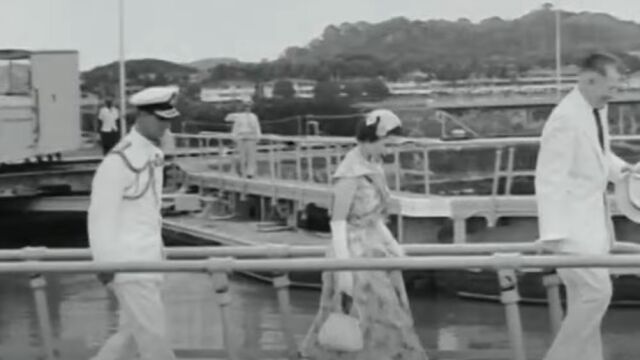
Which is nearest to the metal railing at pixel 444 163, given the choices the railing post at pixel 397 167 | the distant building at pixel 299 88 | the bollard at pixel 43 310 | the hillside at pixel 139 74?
the railing post at pixel 397 167

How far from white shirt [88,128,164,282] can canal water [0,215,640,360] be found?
564mm

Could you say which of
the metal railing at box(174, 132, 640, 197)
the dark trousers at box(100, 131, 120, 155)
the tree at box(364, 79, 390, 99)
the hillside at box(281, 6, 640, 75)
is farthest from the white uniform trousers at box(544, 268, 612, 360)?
the hillside at box(281, 6, 640, 75)

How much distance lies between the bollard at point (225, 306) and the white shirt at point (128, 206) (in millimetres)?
335

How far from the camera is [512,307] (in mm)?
6621

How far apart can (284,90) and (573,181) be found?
5055 centimetres

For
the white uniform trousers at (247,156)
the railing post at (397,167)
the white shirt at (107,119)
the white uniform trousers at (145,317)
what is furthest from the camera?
the white shirt at (107,119)

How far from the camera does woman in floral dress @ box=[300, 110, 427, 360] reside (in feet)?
26.4

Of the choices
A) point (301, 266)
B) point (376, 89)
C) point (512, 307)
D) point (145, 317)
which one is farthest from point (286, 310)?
point (376, 89)

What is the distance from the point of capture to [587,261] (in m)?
6.13

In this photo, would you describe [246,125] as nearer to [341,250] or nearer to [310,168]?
[310,168]

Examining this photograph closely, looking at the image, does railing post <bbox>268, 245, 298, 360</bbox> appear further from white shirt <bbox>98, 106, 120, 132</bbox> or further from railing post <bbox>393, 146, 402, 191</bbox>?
white shirt <bbox>98, 106, 120, 132</bbox>

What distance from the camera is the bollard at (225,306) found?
6.65m

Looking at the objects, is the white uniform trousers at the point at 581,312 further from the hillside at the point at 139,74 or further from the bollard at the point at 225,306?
the hillside at the point at 139,74

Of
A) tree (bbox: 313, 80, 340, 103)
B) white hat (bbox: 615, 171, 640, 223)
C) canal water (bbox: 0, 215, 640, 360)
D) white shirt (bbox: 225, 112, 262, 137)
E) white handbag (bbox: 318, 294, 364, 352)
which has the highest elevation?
tree (bbox: 313, 80, 340, 103)
